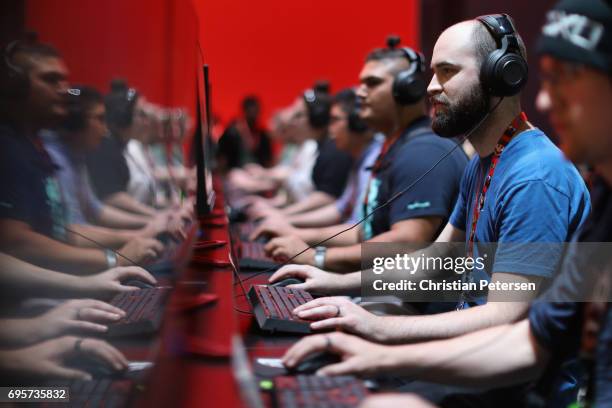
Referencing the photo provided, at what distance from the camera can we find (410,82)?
2281 mm

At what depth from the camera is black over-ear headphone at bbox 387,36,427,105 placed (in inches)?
88.3

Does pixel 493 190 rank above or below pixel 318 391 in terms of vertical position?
above

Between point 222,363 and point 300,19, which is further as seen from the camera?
point 300,19

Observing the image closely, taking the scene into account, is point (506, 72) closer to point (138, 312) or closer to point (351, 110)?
point (138, 312)

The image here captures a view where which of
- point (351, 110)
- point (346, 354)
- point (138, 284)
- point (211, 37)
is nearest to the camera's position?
point (346, 354)

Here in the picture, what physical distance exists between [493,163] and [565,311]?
0.49m

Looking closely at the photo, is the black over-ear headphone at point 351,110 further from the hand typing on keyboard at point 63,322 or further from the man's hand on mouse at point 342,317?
the hand typing on keyboard at point 63,322

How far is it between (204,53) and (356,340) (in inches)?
60.1

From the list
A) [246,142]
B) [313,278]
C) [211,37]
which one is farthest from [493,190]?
[246,142]

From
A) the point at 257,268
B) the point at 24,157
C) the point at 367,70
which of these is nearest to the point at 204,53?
the point at 367,70

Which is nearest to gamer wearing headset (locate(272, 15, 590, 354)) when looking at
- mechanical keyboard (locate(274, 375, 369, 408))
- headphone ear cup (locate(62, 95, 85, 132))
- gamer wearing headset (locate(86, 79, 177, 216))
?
mechanical keyboard (locate(274, 375, 369, 408))

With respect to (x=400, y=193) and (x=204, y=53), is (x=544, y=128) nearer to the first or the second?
(x=400, y=193)

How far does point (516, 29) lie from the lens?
1.53 meters

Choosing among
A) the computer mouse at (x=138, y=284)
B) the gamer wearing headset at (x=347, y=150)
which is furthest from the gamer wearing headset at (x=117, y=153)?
the gamer wearing headset at (x=347, y=150)
